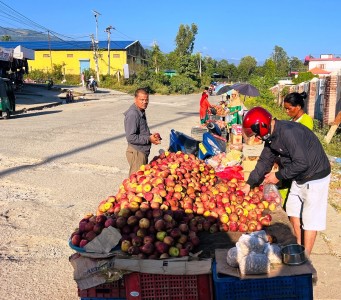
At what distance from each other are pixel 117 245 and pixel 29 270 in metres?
1.81

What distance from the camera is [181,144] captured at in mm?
7973

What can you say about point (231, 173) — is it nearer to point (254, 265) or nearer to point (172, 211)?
point (172, 211)

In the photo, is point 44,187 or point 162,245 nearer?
point 162,245

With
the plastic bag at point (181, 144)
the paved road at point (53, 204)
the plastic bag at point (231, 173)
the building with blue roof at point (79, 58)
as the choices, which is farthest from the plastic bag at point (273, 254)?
the building with blue roof at point (79, 58)

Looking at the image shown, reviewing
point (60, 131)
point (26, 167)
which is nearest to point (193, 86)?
point (60, 131)

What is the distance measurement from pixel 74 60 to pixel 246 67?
4930 cm

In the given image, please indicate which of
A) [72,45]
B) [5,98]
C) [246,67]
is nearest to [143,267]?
[5,98]

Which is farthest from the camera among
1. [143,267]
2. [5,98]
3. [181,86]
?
[181,86]

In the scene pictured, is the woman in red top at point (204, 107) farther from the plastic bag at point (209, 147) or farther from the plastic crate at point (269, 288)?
the plastic crate at point (269, 288)

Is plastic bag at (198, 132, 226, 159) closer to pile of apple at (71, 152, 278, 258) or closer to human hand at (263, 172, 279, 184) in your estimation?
pile of apple at (71, 152, 278, 258)

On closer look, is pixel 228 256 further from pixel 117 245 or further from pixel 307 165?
pixel 307 165

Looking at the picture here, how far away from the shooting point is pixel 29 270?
15.1 ft

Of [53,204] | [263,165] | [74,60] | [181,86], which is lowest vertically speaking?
[53,204]

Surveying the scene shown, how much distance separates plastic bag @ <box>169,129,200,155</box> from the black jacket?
377 centimetres
